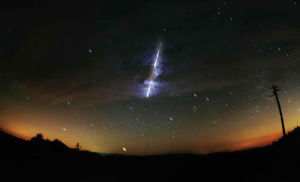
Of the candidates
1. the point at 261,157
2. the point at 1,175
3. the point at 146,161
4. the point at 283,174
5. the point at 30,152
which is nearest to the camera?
the point at 283,174

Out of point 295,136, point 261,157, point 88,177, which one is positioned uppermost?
point 295,136

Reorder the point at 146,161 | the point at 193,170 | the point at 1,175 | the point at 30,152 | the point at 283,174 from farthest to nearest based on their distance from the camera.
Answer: the point at 146,161
the point at 30,152
the point at 193,170
the point at 1,175
the point at 283,174

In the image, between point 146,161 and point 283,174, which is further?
point 146,161

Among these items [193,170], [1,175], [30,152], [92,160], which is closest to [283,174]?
[193,170]

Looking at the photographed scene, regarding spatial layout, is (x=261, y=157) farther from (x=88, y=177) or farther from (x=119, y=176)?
(x=88, y=177)

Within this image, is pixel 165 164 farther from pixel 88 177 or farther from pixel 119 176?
pixel 88 177

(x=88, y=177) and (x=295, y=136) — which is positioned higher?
(x=295, y=136)
